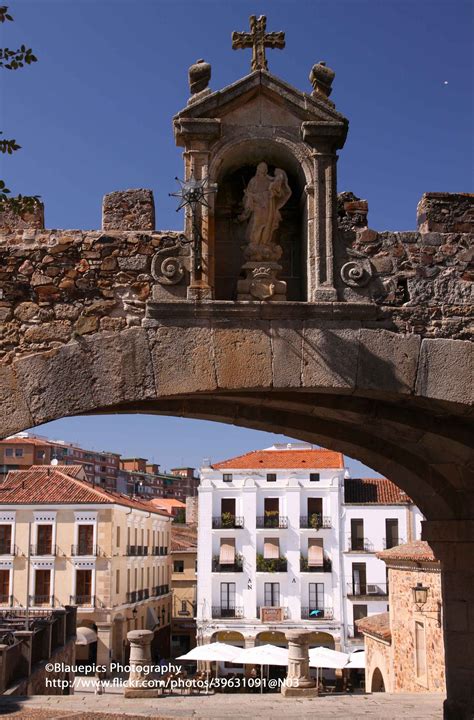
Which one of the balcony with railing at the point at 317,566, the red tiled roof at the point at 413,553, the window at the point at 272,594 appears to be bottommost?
the window at the point at 272,594

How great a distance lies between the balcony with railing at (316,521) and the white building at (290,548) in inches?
1.5

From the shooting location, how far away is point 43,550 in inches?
1177

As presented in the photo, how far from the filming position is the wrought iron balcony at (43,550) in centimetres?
2975

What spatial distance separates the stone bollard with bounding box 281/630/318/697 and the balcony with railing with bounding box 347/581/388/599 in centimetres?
1889

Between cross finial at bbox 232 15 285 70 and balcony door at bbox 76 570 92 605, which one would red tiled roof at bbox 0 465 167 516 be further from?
cross finial at bbox 232 15 285 70

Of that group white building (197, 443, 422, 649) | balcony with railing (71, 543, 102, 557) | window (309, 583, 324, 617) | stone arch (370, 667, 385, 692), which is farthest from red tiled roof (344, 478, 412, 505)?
stone arch (370, 667, 385, 692)

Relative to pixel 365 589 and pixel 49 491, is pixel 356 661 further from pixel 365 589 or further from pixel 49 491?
pixel 49 491

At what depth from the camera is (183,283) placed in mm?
5691

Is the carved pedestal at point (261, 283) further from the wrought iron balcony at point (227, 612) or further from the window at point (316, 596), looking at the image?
the window at point (316, 596)

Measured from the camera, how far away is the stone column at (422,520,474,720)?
7465 mm

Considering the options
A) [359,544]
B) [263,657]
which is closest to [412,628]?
[263,657]

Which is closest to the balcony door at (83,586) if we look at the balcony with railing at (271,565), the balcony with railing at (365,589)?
the balcony with railing at (271,565)

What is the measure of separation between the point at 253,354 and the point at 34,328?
147cm

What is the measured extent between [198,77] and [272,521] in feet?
90.2
